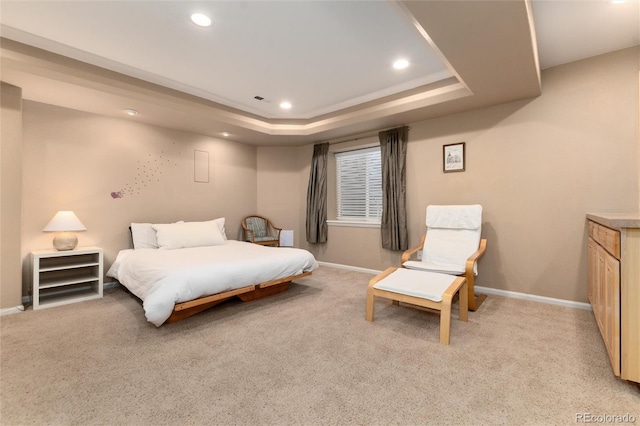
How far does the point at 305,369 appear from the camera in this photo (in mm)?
1871

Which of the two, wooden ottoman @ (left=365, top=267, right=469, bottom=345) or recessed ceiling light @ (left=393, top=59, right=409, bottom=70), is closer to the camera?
wooden ottoman @ (left=365, top=267, right=469, bottom=345)

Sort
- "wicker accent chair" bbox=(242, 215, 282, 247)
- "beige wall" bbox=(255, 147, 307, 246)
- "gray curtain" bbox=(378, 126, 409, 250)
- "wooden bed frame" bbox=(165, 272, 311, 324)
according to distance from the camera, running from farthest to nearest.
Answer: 1. "beige wall" bbox=(255, 147, 307, 246)
2. "wicker accent chair" bbox=(242, 215, 282, 247)
3. "gray curtain" bbox=(378, 126, 409, 250)
4. "wooden bed frame" bbox=(165, 272, 311, 324)

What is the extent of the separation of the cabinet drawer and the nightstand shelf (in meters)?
4.74

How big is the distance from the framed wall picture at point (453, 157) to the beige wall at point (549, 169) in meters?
0.07

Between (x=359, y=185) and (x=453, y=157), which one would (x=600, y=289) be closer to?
(x=453, y=157)

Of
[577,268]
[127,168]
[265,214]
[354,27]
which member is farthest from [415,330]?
[127,168]

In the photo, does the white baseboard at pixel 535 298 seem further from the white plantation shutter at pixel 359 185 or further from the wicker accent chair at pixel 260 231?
the wicker accent chair at pixel 260 231

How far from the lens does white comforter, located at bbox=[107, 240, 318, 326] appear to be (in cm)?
236

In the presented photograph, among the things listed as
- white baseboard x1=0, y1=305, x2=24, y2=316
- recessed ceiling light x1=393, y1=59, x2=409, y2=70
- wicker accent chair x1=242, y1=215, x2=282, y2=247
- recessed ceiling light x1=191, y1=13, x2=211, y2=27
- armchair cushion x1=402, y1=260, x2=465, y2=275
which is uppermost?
recessed ceiling light x1=393, y1=59, x2=409, y2=70

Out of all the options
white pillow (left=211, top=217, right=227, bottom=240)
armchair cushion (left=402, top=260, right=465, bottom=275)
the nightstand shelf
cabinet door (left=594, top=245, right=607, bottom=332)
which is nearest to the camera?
cabinet door (left=594, top=245, right=607, bottom=332)

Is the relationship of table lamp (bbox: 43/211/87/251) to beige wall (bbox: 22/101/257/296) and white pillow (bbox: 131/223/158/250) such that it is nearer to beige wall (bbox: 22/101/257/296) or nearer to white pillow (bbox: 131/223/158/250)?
beige wall (bbox: 22/101/257/296)

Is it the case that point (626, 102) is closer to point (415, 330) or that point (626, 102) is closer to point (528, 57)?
point (528, 57)

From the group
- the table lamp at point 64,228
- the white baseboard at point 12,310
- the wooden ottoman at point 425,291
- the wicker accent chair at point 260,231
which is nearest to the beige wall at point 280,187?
the wicker accent chair at point 260,231

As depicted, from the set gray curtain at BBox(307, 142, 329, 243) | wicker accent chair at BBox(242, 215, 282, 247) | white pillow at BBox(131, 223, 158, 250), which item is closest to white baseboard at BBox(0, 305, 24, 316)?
white pillow at BBox(131, 223, 158, 250)
